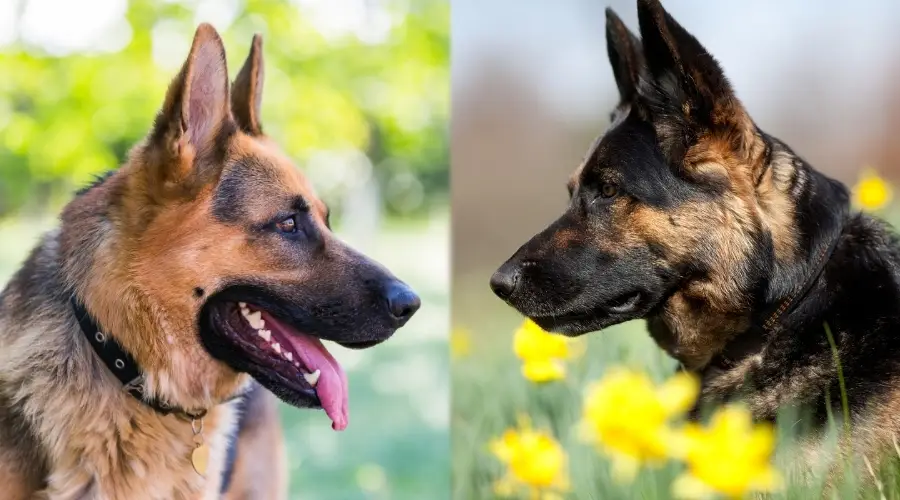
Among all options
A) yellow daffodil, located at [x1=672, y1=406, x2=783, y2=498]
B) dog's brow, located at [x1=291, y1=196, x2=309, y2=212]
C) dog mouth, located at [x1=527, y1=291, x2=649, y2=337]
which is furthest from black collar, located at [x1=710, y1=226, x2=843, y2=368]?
dog's brow, located at [x1=291, y1=196, x2=309, y2=212]

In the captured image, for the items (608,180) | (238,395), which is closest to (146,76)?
(238,395)

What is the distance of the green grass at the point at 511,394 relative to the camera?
2.55 metres

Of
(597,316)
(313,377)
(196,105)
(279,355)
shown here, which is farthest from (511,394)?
(196,105)

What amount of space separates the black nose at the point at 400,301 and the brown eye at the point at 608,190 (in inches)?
22.8

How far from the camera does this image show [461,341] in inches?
115

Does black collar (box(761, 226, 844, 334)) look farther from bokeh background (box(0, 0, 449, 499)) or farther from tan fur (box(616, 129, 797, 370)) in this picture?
bokeh background (box(0, 0, 449, 499))

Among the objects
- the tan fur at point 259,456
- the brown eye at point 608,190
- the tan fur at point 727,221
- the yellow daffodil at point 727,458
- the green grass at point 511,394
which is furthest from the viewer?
the green grass at point 511,394

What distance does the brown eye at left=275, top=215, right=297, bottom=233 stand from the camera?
2158 millimetres

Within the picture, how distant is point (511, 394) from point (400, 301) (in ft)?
→ 2.84

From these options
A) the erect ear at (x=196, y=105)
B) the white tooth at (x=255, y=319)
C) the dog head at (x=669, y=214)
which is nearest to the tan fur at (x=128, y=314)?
the erect ear at (x=196, y=105)

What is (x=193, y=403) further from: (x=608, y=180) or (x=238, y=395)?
(x=608, y=180)

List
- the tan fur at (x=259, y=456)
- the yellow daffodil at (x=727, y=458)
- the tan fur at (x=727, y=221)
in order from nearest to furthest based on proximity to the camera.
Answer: the yellow daffodil at (x=727, y=458)
the tan fur at (x=727, y=221)
the tan fur at (x=259, y=456)

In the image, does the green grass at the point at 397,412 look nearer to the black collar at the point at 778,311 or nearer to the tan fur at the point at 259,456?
the tan fur at the point at 259,456

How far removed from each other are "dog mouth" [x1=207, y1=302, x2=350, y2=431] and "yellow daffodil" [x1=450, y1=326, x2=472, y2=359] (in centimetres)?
78
